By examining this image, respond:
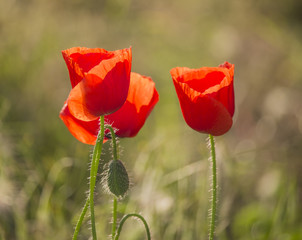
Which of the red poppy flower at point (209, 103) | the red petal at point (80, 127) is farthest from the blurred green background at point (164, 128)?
the red poppy flower at point (209, 103)

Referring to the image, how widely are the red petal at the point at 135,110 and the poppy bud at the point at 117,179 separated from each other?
0.47 feet

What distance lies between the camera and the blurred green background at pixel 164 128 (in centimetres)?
192

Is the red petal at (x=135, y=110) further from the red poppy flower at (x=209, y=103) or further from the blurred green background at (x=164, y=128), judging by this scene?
the blurred green background at (x=164, y=128)

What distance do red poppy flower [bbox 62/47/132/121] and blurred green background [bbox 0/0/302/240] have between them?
0.61 meters

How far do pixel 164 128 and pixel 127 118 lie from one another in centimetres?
192

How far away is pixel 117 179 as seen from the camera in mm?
1083

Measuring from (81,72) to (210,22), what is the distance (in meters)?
5.03

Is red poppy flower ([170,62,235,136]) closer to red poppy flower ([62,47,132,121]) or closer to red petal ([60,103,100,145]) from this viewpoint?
red poppy flower ([62,47,132,121])

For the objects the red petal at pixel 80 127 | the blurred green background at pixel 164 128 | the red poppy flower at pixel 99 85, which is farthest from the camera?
the blurred green background at pixel 164 128

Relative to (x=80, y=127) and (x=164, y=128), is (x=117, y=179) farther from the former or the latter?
(x=164, y=128)

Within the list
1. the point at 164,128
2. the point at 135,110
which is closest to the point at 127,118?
the point at 135,110

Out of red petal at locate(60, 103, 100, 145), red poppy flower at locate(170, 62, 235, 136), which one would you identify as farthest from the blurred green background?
red poppy flower at locate(170, 62, 235, 136)

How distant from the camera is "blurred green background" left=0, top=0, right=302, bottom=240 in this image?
1917 millimetres

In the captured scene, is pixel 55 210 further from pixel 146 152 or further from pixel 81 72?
pixel 81 72
